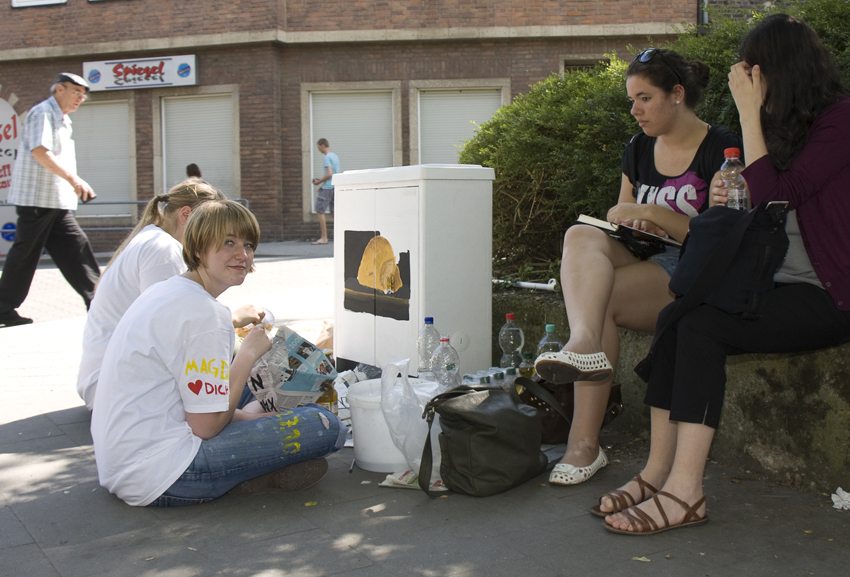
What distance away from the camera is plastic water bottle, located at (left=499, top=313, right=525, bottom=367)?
16.3ft

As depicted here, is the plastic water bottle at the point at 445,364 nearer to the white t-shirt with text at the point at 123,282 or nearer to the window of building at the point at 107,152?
the white t-shirt with text at the point at 123,282

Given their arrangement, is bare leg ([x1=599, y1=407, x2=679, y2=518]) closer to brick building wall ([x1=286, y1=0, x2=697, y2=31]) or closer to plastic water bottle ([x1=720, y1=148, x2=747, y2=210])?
plastic water bottle ([x1=720, y1=148, x2=747, y2=210])

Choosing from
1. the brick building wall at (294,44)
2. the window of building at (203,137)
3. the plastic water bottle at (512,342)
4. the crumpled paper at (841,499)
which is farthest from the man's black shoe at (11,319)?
the window of building at (203,137)

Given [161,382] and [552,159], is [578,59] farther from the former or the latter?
[161,382]

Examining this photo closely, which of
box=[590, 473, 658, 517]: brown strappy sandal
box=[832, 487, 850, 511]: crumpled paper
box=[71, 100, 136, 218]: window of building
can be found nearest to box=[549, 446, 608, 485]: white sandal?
box=[590, 473, 658, 517]: brown strappy sandal

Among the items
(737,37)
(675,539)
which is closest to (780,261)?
(675,539)

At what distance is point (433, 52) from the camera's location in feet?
58.1

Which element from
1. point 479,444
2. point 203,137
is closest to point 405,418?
point 479,444

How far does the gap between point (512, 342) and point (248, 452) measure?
2.18 meters

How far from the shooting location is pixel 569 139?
18.2 feet

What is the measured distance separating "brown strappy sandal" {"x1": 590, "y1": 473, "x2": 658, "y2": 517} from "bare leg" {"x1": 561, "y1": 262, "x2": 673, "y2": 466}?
14.5 inches

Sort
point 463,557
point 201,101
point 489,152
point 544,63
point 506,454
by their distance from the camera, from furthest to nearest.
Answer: point 201,101, point 544,63, point 489,152, point 506,454, point 463,557

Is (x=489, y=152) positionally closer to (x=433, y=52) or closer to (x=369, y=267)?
(x=369, y=267)

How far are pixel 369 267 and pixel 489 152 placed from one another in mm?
1730
